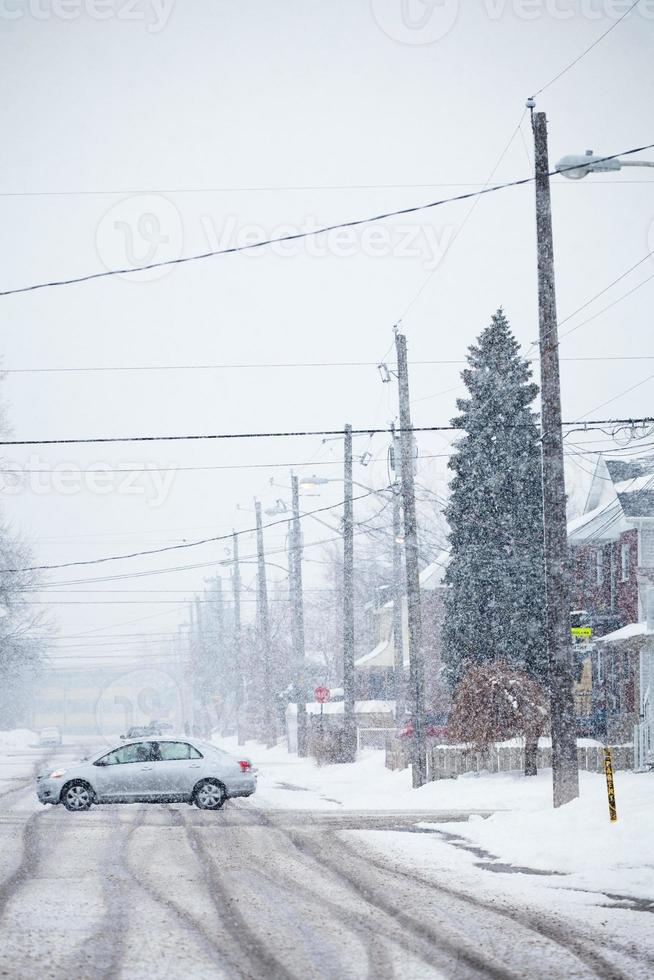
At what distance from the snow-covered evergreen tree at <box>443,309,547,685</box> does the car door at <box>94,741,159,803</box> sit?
46.0 ft

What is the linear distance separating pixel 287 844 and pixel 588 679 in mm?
30955

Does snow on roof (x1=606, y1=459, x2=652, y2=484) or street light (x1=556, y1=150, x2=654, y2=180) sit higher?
street light (x1=556, y1=150, x2=654, y2=180)

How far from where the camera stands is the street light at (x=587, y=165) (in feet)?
57.4

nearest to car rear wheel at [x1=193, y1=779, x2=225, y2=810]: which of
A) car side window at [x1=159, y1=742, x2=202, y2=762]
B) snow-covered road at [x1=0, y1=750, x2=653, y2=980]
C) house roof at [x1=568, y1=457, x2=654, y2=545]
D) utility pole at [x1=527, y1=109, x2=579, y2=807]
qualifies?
car side window at [x1=159, y1=742, x2=202, y2=762]

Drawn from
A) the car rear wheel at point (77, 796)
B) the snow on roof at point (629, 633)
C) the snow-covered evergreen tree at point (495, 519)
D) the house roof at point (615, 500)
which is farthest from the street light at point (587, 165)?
the house roof at point (615, 500)

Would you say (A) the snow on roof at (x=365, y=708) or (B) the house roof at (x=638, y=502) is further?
(A) the snow on roof at (x=365, y=708)

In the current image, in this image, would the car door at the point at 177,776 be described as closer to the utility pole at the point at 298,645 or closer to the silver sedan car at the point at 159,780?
the silver sedan car at the point at 159,780

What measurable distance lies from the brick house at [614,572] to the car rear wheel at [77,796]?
18.3 metres

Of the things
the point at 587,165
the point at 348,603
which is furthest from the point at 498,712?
the point at 587,165

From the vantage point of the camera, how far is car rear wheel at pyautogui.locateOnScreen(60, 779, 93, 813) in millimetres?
24828

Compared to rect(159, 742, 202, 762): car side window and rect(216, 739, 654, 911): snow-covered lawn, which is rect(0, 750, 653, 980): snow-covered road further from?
rect(159, 742, 202, 762): car side window

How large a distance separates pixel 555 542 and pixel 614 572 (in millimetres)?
24816

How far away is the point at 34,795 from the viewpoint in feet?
102

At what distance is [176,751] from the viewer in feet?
82.8
